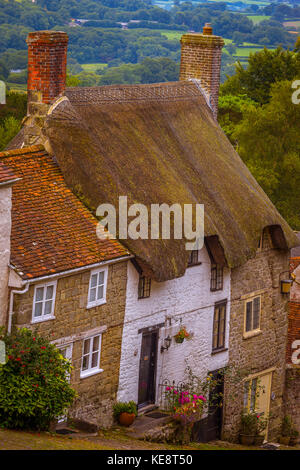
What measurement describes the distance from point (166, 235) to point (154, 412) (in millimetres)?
4452

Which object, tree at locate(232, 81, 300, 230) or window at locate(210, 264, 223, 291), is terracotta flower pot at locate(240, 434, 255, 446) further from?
tree at locate(232, 81, 300, 230)

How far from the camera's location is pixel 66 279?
722 inches

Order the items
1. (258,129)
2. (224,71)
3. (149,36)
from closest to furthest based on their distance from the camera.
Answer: (258,129), (149,36), (224,71)

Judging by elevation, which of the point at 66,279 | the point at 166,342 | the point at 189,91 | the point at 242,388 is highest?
the point at 189,91

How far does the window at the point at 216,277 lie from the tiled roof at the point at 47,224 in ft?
15.0

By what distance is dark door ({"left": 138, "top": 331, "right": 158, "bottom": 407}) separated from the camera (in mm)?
21781

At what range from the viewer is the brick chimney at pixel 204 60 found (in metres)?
27.3

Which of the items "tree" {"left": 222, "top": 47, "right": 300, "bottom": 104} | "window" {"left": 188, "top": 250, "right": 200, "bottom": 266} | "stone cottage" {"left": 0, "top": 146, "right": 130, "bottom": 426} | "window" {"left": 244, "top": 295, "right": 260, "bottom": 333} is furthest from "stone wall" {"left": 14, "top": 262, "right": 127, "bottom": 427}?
"tree" {"left": 222, "top": 47, "right": 300, "bottom": 104}

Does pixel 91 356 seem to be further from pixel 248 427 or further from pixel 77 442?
pixel 248 427

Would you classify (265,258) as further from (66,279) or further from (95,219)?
(66,279)

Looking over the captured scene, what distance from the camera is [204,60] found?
90.0 feet

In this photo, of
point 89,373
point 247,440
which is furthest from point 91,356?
point 247,440

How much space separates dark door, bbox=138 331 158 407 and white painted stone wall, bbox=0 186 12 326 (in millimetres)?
5371

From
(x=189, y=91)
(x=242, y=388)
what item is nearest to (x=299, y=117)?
(x=189, y=91)
